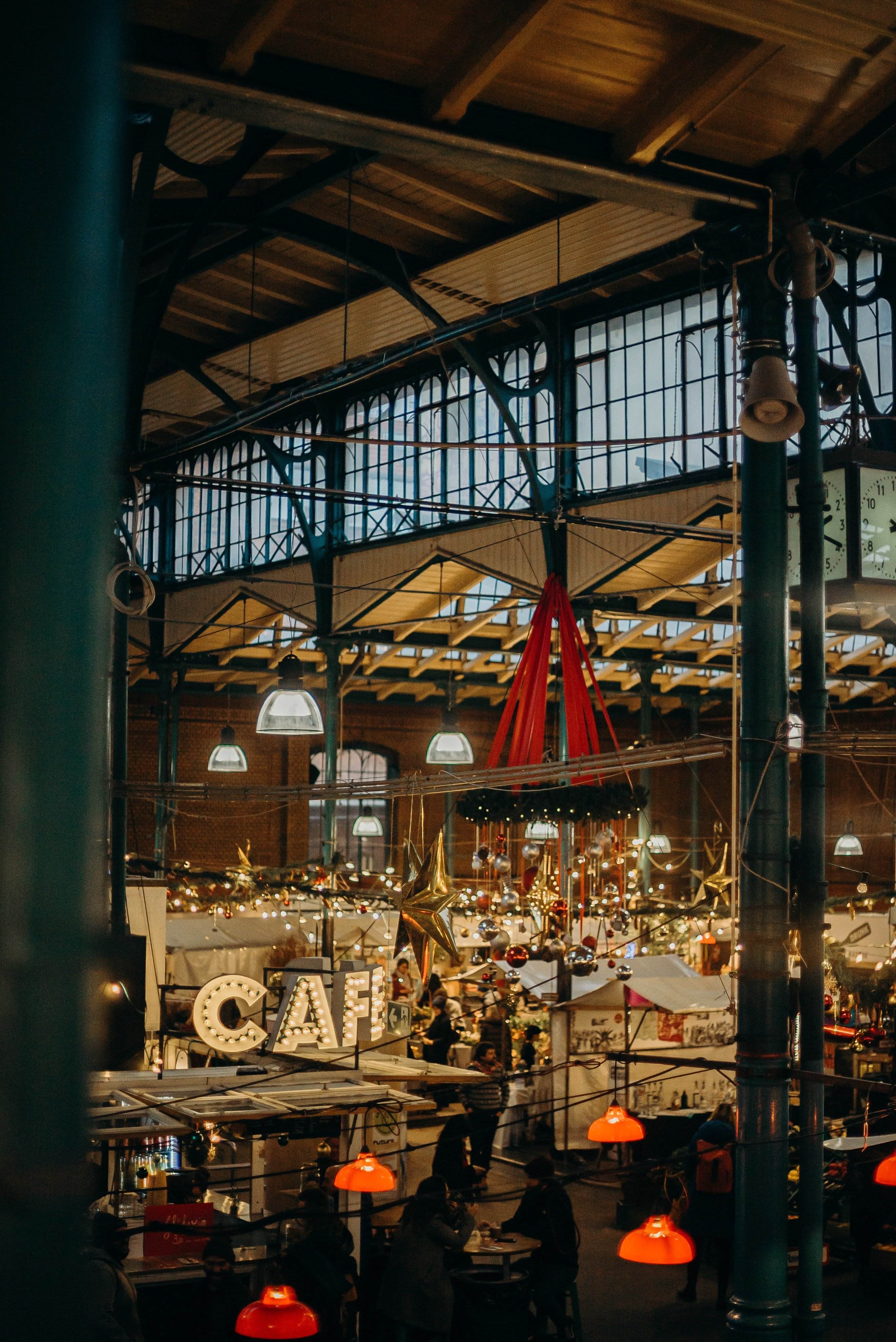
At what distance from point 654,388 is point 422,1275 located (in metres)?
9.36

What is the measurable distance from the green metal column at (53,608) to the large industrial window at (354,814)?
24427 mm

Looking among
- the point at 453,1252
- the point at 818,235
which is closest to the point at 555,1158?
the point at 453,1252

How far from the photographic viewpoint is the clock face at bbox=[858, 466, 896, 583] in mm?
6074

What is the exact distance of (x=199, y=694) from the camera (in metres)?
24.1

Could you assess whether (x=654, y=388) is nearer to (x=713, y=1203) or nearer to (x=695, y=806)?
(x=713, y=1203)

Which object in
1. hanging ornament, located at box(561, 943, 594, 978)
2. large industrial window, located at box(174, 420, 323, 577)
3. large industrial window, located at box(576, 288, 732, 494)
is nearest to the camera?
hanging ornament, located at box(561, 943, 594, 978)

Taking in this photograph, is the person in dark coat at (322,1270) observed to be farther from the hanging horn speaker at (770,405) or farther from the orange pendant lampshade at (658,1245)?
the hanging horn speaker at (770,405)

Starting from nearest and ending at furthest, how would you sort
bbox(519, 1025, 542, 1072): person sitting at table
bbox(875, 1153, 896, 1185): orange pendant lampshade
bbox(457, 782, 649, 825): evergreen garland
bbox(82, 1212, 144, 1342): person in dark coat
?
bbox(82, 1212, 144, 1342): person in dark coat
bbox(875, 1153, 896, 1185): orange pendant lampshade
bbox(457, 782, 649, 825): evergreen garland
bbox(519, 1025, 542, 1072): person sitting at table

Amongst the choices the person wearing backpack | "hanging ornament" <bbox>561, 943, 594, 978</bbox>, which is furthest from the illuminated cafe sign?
the person wearing backpack

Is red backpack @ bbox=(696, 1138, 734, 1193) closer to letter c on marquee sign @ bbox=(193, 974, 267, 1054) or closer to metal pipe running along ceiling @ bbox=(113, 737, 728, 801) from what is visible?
letter c on marquee sign @ bbox=(193, 974, 267, 1054)

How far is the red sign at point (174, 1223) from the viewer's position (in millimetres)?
7723

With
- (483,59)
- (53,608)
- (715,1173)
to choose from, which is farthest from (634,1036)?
(53,608)

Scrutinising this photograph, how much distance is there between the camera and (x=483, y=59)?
4887 millimetres

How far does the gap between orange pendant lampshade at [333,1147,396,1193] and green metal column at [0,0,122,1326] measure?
7.81 metres
